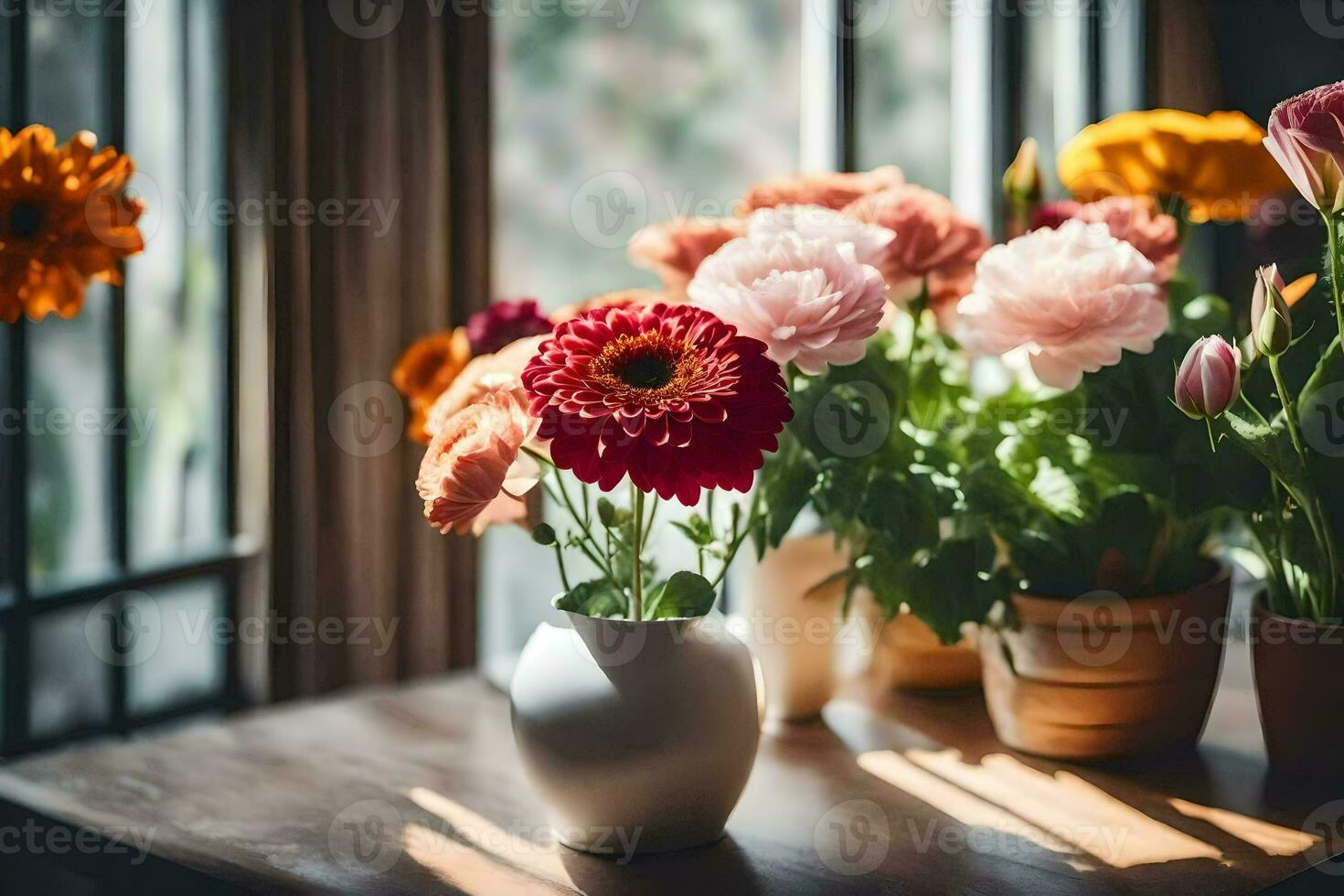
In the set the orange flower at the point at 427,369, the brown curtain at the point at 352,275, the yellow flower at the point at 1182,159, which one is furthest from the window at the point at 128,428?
the yellow flower at the point at 1182,159

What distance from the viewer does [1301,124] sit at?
0.74 metres

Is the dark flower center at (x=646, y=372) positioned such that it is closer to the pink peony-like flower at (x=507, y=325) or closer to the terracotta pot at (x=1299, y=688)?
the pink peony-like flower at (x=507, y=325)

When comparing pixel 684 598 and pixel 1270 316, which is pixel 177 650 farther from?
pixel 1270 316

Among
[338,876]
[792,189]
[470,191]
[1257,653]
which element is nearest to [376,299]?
[470,191]

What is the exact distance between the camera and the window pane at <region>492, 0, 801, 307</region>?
244 centimetres

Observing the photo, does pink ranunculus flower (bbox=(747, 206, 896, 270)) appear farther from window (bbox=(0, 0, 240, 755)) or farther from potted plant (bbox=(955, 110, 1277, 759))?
window (bbox=(0, 0, 240, 755))

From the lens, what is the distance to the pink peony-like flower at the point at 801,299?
797mm

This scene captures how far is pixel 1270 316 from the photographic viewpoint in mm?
777

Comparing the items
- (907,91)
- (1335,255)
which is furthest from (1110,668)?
(907,91)

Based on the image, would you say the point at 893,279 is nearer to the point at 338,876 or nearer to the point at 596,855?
the point at 596,855

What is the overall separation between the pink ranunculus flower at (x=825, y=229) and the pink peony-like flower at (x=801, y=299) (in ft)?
0.10

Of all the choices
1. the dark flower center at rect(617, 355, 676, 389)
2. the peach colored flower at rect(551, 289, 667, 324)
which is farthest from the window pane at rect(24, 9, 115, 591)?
the dark flower center at rect(617, 355, 676, 389)

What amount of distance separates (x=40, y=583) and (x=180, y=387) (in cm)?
37

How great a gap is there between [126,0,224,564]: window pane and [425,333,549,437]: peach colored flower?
1.24 metres
